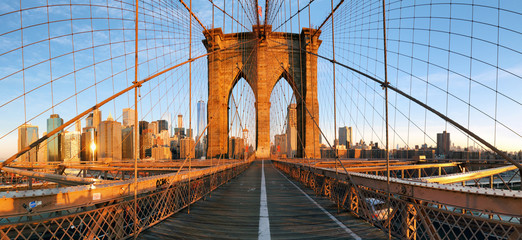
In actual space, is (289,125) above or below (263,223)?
above

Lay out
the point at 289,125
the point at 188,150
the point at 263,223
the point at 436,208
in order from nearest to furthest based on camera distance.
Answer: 1. the point at 436,208
2. the point at 263,223
3. the point at 188,150
4. the point at 289,125

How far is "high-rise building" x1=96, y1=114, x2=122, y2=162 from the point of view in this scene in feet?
61.4

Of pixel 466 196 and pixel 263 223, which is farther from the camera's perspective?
pixel 263 223

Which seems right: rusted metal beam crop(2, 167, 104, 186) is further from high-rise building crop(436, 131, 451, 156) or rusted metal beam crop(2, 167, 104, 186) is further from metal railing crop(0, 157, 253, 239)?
high-rise building crop(436, 131, 451, 156)

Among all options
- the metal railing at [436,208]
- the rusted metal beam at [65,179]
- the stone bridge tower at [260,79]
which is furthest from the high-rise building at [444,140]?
the stone bridge tower at [260,79]

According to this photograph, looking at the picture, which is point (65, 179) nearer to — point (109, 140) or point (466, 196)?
point (466, 196)

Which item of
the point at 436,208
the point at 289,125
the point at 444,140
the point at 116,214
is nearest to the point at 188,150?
the point at 116,214

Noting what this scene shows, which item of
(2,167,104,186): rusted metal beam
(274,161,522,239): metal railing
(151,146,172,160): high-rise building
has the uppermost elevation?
(274,161,522,239): metal railing

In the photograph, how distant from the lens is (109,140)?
21.0 m

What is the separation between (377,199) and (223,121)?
36.6 meters

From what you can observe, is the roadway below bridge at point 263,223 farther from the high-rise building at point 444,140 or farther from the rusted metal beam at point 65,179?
the high-rise building at point 444,140

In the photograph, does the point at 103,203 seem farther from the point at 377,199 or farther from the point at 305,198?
the point at 305,198

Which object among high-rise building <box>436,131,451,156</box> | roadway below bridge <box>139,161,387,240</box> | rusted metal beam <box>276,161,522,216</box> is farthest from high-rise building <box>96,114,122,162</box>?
high-rise building <box>436,131,451,156</box>

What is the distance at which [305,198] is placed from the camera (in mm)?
9047
